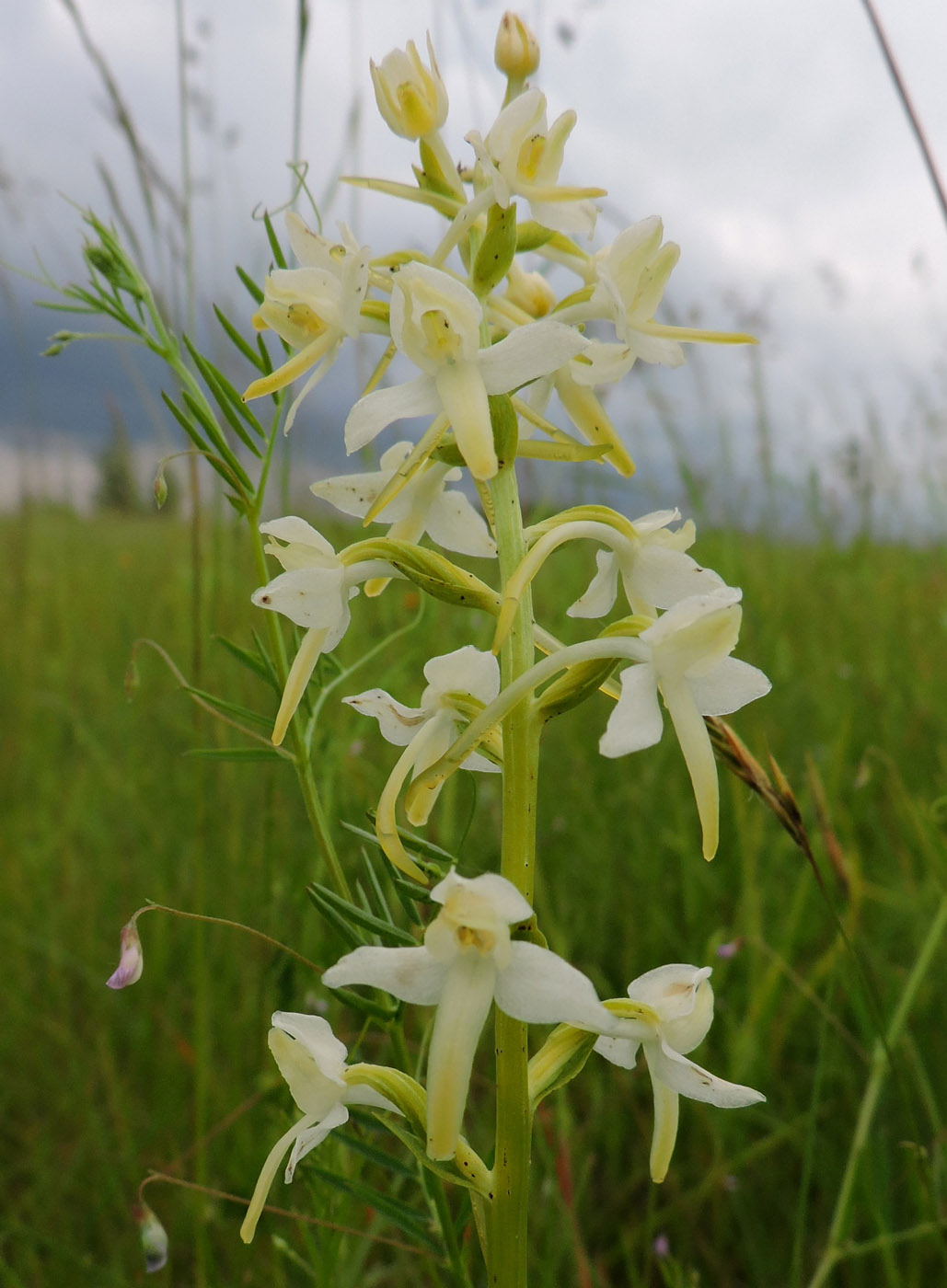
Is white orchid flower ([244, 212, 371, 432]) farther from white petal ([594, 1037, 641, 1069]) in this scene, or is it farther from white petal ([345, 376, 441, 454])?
white petal ([594, 1037, 641, 1069])

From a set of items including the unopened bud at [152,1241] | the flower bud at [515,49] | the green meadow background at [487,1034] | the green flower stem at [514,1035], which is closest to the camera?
the green flower stem at [514,1035]

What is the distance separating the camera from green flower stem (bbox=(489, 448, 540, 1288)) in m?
0.90

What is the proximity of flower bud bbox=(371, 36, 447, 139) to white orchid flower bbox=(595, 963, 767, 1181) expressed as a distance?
0.94m

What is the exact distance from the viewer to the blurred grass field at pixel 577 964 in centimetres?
135

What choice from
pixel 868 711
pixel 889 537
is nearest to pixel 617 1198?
pixel 868 711

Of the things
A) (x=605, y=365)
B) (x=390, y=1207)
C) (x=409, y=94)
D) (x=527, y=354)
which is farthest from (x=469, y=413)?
(x=390, y=1207)

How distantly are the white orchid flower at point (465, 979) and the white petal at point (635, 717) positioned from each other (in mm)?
149

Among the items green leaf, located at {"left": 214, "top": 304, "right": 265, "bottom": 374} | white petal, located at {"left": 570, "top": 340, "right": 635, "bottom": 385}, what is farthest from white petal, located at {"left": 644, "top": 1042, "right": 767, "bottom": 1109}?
green leaf, located at {"left": 214, "top": 304, "right": 265, "bottom": 374}

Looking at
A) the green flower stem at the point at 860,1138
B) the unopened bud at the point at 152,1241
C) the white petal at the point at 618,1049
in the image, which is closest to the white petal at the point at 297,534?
the white petal at the point at 618,1049

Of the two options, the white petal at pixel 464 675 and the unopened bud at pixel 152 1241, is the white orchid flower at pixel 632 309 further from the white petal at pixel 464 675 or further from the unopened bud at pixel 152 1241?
the unopened bud at pixel 152 1241

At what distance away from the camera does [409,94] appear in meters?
1.10

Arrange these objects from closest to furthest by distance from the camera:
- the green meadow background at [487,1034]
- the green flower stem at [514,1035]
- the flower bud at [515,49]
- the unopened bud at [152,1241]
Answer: the green flower stem at [514,1035]
the unopened bud at [152,1241]
the flower bud at [515,49]
the green meadow background at [487,1034]

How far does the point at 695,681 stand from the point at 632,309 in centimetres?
42

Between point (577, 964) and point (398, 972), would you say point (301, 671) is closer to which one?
point (398, 972)
